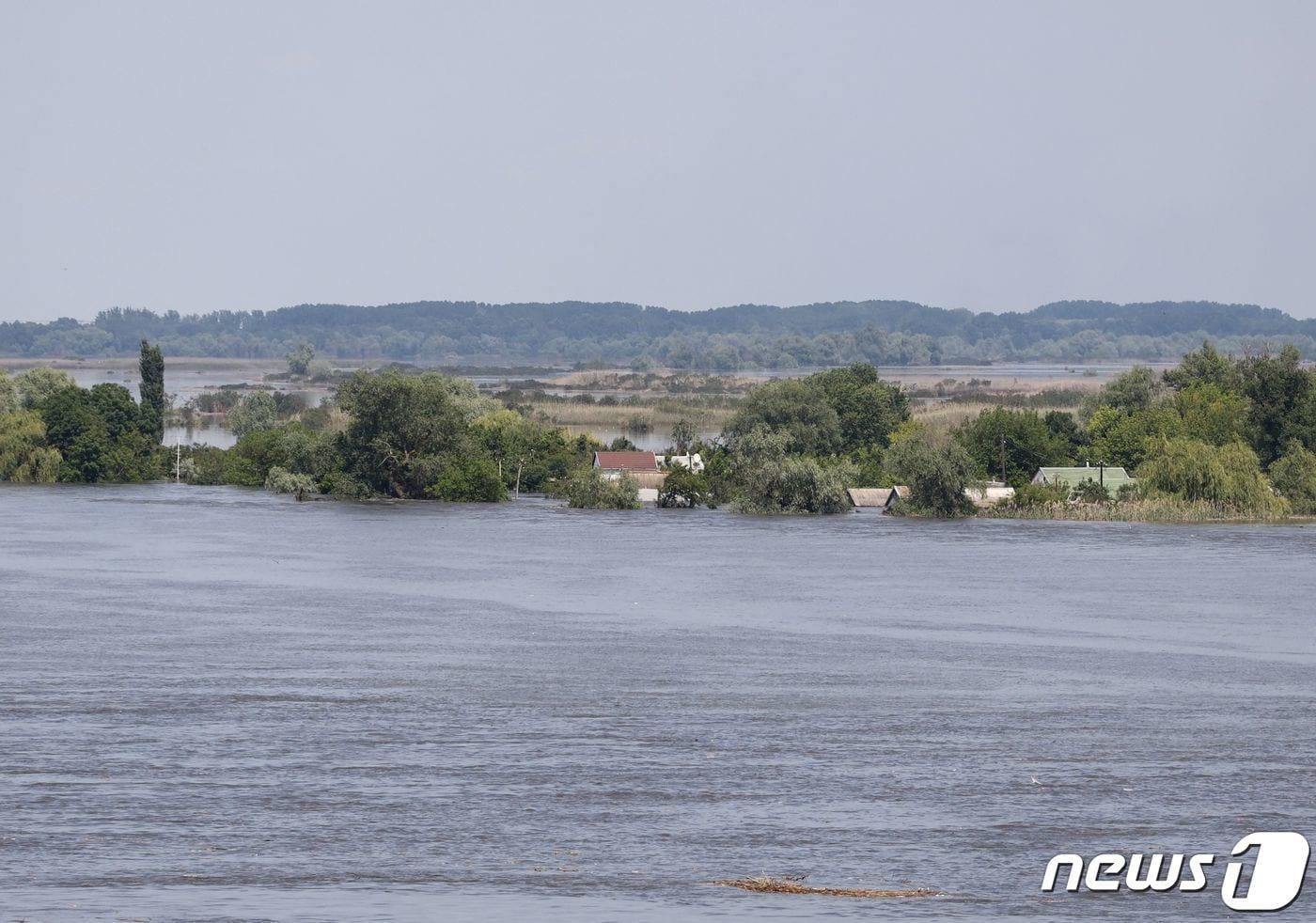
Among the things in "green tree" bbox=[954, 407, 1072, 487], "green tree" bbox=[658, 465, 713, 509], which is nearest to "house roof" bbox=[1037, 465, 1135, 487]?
"green tree" bbox=[954, 407, 1072, 487]

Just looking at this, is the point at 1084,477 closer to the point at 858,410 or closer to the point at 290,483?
the point at 858,410

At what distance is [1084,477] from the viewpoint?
250 feet

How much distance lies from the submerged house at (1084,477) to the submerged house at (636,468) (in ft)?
52.5

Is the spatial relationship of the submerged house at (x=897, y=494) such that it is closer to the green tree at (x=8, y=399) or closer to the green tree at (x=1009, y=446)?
the green tree at (x=1009, y=446)

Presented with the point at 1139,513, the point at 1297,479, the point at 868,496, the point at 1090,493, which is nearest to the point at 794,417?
the point at 868,496

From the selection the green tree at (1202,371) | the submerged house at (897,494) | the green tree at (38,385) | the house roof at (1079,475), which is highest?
the green tree at (1202,371)

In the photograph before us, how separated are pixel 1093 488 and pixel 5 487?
4735 centimetres

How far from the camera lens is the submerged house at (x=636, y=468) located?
3123 inches

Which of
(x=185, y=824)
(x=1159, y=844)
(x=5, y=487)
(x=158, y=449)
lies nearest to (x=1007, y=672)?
(x=1159, y=844)

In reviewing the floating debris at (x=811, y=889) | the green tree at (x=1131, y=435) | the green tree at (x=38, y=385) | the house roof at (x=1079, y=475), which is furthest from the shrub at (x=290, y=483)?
the floating debris at (x=811, y=889)

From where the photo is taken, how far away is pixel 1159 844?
18141 millimetres

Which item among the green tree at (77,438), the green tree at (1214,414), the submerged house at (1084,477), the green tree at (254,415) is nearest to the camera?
the submerged house at (1084,477)

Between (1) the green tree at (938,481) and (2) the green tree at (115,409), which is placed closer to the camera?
(1) the green tree at (938,481)

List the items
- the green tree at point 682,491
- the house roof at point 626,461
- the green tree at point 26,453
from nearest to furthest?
the green tree at point 682,491 < the house roof at point 626,461 < the green tree at point 26,453
